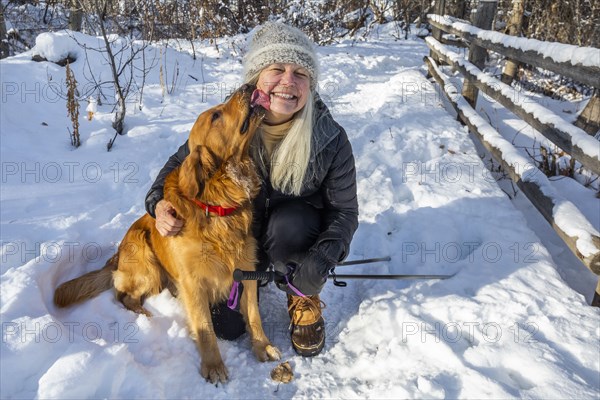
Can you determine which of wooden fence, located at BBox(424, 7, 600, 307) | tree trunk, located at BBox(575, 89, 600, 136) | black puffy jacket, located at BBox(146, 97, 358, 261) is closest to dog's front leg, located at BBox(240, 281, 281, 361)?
black puffy jacket, located at BBox(146, 97, 358, 261)

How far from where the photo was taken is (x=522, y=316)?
2137 millimetres

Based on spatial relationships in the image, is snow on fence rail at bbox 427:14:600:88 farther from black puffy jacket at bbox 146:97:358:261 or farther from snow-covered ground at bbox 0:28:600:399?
black puffy jacket at bbox 146:97:358:261

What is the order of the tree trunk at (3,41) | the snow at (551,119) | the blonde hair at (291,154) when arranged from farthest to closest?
the tree trunk at (3,41)
the snow at (551,119)
the blonde hair at (291,154)

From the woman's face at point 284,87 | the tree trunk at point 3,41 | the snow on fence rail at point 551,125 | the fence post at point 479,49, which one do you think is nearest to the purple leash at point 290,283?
the woman's face at point 284,87

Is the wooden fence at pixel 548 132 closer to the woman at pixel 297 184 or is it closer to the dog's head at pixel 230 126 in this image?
the woman at pixel 297 184

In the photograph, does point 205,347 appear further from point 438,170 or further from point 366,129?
point 366,129

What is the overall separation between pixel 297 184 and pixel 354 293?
927 mm

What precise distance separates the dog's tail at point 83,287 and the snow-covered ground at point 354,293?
0.05 meters

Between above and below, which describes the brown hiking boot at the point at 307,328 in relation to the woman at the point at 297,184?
below

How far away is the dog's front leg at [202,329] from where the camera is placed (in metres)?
2.10

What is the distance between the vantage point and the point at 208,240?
206cm

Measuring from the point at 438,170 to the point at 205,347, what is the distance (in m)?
2.76

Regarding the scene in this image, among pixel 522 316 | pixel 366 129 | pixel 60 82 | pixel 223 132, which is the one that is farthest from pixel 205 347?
pixel 60 82

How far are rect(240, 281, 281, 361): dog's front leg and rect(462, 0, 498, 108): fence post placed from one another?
13.2 ft
